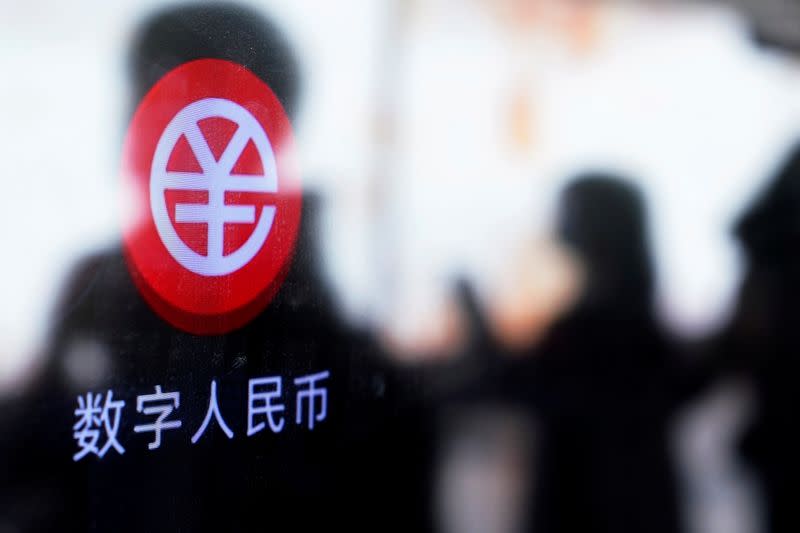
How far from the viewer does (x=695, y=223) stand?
6.59 ft

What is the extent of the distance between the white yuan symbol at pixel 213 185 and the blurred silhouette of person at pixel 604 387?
0.65m

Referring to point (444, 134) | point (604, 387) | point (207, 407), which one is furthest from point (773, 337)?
point (207, 407)

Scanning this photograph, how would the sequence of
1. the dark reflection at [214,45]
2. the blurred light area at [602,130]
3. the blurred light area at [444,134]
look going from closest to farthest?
the blurred light area at [444,134] < the dark reflection at [214,45] < the blurred light area at [602,130]

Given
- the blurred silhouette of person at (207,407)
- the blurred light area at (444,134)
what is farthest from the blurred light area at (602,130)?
the blurred silhouette of person at (207,407)

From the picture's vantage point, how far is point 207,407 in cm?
124

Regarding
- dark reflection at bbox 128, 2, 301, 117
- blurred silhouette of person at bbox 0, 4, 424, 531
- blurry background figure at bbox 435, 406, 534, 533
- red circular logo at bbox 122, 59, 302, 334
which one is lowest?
blurry background figure at bbox 435, 406, 534, 533

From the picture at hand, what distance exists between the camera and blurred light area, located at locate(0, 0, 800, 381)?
1.02m

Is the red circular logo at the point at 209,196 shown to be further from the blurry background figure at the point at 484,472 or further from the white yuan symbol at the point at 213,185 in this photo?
the blurry background figure at the point at 484,472

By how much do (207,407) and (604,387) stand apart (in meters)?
0.90

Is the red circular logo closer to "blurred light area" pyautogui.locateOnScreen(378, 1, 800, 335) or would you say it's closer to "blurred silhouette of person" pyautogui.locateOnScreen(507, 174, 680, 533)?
"blurred light area" pyautogui.locateOnScreen(378, 1, 800, 335)

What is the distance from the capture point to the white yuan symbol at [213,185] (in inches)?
45.8

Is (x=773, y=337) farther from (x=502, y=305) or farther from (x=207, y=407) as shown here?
(x=207, y=407)

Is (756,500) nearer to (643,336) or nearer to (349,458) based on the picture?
(643,336)

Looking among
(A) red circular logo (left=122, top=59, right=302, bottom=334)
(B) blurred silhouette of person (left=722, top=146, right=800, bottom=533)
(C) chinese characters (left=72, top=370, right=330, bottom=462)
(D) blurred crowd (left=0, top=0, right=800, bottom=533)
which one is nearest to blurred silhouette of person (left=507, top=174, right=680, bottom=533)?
(D) blurred crowd (left=0, top=0, right=800, bottom=533)
